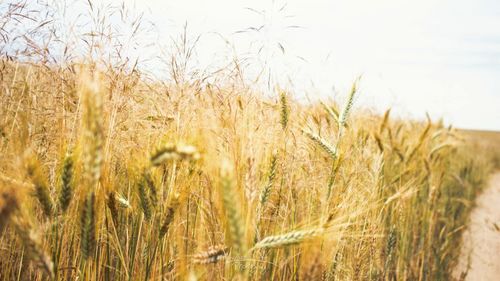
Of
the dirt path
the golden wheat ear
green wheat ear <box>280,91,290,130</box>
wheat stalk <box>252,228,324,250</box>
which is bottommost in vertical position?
the dirt path

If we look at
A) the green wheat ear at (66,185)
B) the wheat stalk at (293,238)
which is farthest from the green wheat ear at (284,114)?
the green wheat ear at (66,185)

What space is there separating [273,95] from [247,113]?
2.85ft

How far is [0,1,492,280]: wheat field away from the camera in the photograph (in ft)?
3.18

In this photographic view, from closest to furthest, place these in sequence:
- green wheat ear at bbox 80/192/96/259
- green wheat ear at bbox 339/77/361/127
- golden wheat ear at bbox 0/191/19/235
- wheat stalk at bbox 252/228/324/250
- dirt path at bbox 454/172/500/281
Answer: golden wheat ear at bbox 0/191/19/235
green wheat ear at bbox 80/192/96/259
wheat stalk at bbox 252/228/324/250
green wheat ear at bbox 339/77/361/127
dirt path at bbox 454/172/500/281

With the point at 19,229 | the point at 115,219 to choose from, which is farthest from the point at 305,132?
the point at 19,229

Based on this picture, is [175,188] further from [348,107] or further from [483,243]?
[483,243]

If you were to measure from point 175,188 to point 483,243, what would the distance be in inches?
177

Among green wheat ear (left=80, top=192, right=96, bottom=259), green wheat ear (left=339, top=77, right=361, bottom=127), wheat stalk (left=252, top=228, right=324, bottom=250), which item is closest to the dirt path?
green wheat ear (left=339, top=77, right=361, bottom=127)

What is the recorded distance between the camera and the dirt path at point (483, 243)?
12.2 ft

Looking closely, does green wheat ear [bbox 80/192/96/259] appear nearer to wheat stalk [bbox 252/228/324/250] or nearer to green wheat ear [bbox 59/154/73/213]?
green wheat ear [bbox 59/154/73/213]

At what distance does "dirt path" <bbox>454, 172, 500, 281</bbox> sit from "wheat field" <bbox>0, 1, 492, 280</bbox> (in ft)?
3.18

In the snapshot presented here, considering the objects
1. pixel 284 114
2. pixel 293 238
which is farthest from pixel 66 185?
pixel 284 114

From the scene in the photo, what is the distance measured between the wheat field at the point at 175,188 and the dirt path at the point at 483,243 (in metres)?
0.97

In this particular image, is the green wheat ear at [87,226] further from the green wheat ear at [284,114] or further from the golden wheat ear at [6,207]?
the green wheat ear at [284,114]
